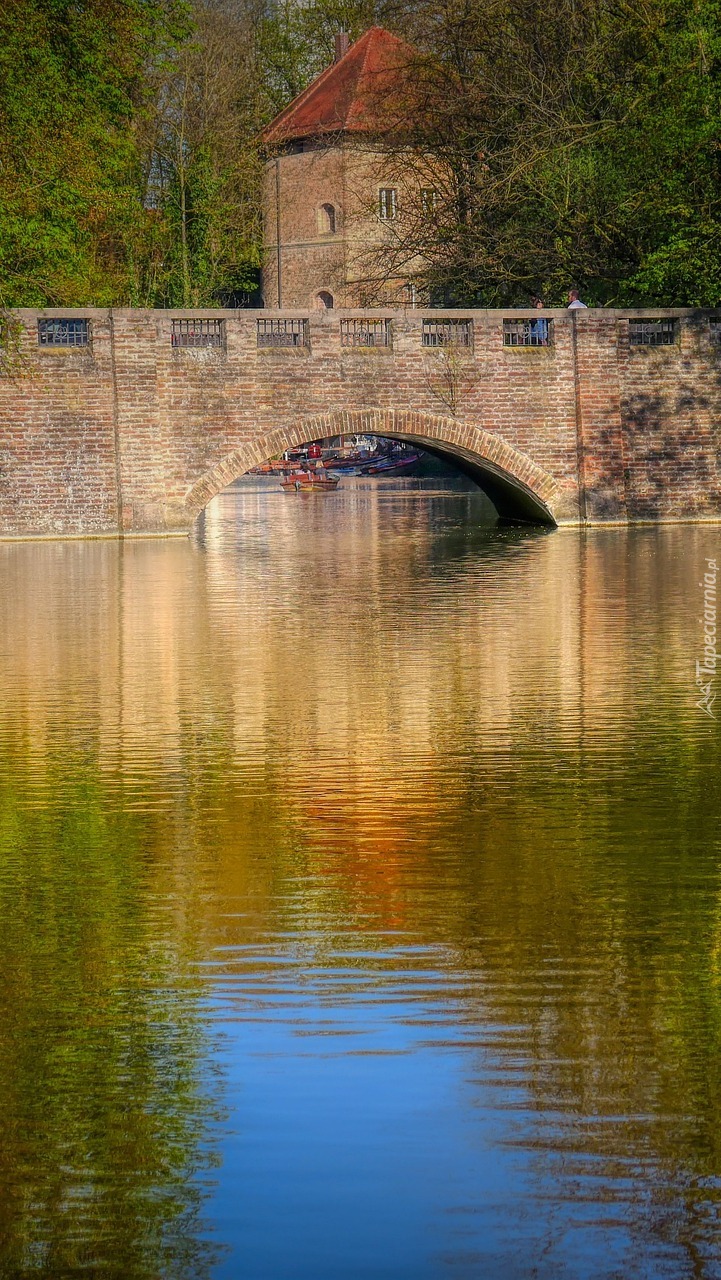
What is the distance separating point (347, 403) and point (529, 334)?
326 cm

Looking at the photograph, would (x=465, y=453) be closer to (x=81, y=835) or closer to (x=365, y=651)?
(x=365, y=651)

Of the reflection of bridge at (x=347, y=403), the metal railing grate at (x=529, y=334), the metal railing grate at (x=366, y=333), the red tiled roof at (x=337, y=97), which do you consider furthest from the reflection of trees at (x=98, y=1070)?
the red tiled roof at (x=337, y=97)

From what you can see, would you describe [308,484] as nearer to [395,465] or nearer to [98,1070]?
[395,465]

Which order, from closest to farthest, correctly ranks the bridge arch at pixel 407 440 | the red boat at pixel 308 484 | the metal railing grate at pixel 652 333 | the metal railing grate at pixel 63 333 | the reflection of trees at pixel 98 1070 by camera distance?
the reflection of trees at pixel 98 1070 → the metal railing grate at pixel 63 333 → the bridge arch at pixel 407 440 → the metal railing grate at pixel 652 333 → the red boat at pixel 308 484

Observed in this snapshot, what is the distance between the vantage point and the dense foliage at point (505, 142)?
3031 centimetres

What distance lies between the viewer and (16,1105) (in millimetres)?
4535

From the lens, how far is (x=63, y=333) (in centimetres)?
2762

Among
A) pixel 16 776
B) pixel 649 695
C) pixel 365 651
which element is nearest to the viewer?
pixel 16 776

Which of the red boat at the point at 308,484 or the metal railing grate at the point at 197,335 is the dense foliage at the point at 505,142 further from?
the red boat at the point at 308,484

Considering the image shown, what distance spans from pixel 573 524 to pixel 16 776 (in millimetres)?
21197

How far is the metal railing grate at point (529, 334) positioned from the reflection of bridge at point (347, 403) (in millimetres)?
35

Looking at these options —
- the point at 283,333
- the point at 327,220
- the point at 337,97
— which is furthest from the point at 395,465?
the point at 283,333

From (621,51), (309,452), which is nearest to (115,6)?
(621,51)

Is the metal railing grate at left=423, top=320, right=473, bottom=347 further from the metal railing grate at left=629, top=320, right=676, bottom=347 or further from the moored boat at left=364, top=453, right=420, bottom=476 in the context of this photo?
the moored boat at left=364, top=453, right=420, bottom=476
